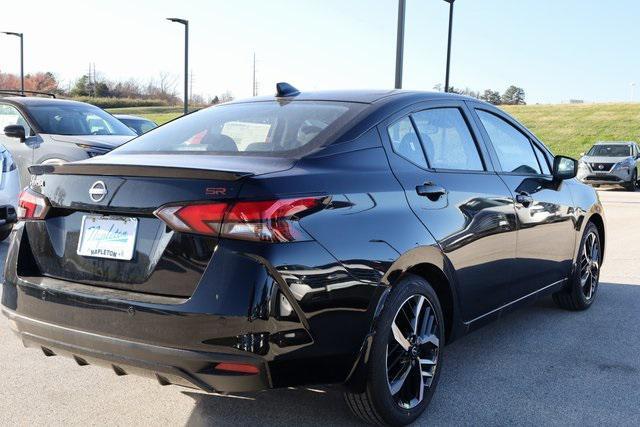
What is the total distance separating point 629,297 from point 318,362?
433 centimetres

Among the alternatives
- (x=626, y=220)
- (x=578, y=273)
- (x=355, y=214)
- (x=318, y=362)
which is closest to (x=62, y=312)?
(x=318, y=362)

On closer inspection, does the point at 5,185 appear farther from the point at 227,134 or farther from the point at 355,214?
the point at 355,214

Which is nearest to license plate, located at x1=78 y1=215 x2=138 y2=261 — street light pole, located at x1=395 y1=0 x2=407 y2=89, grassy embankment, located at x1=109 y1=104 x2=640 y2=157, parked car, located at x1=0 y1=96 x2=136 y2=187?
parked car, located at x1=0 y1=96 x2=136 y2=187

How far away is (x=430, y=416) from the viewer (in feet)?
11.7

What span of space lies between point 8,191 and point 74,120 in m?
2.97

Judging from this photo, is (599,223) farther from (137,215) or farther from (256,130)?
(137,215)

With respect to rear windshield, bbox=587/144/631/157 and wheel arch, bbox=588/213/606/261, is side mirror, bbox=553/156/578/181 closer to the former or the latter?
wheel arch, bbox=588/213/606/261

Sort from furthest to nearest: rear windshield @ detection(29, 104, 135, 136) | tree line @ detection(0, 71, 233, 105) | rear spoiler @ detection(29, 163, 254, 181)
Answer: tree line @ detection(0, 71, 233, 105) < rear windshield @ detection(29, 104, 135, 136) < rear spoiler @ detection(29, 163, 254, 181)

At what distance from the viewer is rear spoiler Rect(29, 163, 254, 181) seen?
2902 mm

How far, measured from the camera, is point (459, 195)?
153 inches

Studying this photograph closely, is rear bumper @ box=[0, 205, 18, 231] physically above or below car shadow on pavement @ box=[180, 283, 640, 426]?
above

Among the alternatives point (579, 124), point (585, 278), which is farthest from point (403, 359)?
point (579, 124)

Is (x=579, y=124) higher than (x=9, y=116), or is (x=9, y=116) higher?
(x=579, y=124)

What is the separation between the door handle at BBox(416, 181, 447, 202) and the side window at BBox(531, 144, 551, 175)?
1728 mm
